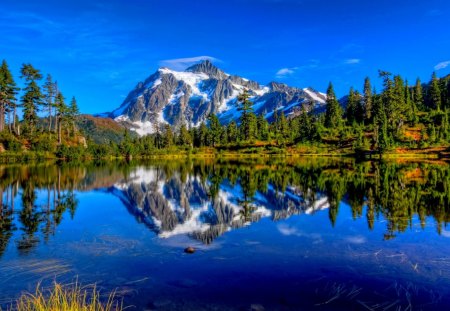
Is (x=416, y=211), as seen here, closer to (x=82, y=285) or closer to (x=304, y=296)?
(x=304, y=296)

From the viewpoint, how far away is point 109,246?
17500 millimetres

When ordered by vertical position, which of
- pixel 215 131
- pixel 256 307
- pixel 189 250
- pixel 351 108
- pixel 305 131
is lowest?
pixel 256 307

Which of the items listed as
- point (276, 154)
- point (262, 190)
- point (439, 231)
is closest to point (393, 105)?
point (276, 154)

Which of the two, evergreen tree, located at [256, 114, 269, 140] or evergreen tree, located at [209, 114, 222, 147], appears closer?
evergreen tree, located at [256, 114, 269, 140]

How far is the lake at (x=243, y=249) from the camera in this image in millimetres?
11414

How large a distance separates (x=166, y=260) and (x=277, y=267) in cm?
457

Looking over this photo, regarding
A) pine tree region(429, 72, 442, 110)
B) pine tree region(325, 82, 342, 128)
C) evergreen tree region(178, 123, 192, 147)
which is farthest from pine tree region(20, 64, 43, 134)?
pine tree region(429, 72, 442, 110)

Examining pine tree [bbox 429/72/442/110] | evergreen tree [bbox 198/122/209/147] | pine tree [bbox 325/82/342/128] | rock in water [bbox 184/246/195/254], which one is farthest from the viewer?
evergreen tree [bbox 198/122/209/147]

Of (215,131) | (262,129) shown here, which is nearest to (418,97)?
(262,129)

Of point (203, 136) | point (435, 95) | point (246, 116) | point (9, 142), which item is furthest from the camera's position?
point (203, 136)

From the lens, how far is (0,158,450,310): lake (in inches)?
449

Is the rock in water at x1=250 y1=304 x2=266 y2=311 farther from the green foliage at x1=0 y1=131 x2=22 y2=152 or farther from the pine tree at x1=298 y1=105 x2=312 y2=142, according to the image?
the pine tree at x1=298 y1=105 x2=312 y2=142

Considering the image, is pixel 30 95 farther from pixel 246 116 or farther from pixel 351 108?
pixel 351 108

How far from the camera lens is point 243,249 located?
16.4 m
